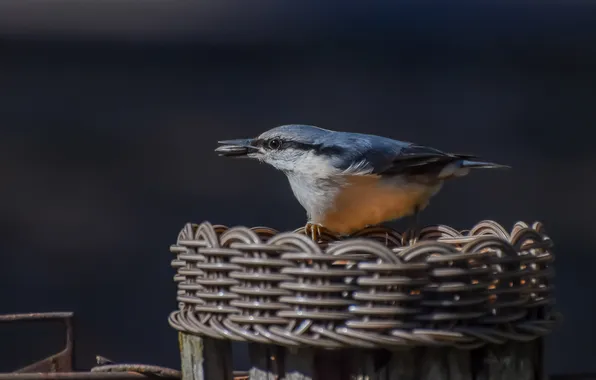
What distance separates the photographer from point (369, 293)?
1.18m

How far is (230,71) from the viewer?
14.2 ft

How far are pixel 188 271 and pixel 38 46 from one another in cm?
327

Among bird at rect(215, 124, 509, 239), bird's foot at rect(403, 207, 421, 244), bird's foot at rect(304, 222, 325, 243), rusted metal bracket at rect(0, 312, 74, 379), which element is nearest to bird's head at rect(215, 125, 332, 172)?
bird at rect(215, 124, 509, 239)

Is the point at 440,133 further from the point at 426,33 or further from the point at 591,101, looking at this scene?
the point at 591,101

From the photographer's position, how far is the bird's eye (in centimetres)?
194

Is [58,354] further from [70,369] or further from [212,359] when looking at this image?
[212,359]

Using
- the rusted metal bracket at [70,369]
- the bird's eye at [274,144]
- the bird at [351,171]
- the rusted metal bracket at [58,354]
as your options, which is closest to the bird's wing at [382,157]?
the bird at [351,171]

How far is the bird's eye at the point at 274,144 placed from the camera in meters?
1.94

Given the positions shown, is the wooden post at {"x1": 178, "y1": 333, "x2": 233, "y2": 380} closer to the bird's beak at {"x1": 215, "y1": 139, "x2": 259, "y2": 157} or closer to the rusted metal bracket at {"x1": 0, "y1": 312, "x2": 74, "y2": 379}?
the rusted metal bracket at {"x1": 0, "y1": 312, "x2": 74, "y2": 379}

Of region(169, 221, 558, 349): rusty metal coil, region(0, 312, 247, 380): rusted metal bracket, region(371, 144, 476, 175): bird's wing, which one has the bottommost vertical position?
region(0, 312, 247, 380): rusted metal bracket

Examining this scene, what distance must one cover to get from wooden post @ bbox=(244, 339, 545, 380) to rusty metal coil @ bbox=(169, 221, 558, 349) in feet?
0.14

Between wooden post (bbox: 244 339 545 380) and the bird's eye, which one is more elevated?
the bird's eye

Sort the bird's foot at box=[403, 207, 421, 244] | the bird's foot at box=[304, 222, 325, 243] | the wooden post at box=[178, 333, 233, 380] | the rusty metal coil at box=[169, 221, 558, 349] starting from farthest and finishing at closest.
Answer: the bird's foot at box=[304, 222, 325, 243], the bird's foot at box=[403, 207, 421, 244], the wooden post at box=[178, 333, 233, 380], the rusty metal coil at box=[169, 221, 558, 349]

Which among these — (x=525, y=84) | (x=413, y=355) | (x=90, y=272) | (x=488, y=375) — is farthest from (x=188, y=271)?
(x=525, y=84)
